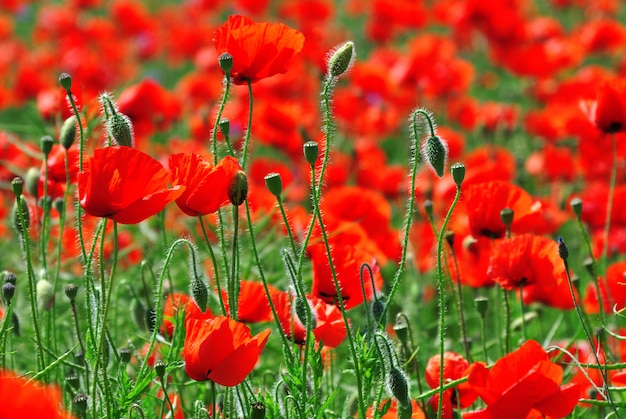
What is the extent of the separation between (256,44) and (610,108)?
1.18 m

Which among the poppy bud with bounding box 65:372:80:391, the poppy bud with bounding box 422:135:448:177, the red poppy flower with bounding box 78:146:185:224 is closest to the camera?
the red poppy flower with bounding box 78:146:185:224

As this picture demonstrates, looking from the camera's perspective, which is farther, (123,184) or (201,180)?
(201,180)

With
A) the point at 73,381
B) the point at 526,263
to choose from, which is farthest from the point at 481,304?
the point at 73,381

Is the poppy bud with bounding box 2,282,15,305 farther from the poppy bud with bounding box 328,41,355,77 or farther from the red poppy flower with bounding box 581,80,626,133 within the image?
the red poppy flower with bounding box 581,80,626,133

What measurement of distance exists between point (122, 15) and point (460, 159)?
374cm

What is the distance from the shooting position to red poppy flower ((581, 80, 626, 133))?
2.88 m

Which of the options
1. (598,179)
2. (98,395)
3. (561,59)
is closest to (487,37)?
(561,59)

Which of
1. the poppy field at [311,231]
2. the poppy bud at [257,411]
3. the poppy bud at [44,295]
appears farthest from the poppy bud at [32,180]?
the poppy bud at [257,411]

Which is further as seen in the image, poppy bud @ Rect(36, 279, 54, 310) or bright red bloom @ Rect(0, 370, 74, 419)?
poppy bud @ Rect(36, 279, 54, 310)

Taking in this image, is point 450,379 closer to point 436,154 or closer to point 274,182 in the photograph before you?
point 436,154

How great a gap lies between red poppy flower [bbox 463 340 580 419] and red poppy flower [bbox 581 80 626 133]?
3.78 feet

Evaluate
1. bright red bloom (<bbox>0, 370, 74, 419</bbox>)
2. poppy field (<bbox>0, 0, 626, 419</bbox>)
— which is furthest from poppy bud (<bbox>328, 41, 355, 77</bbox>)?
bright red bloom (<bbox>0, 370, 74, 419</bbox>)

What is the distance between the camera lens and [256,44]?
7.08 feet

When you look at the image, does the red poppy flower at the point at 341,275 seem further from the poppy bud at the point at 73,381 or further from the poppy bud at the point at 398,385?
the poppy bud at the point at 73,381
